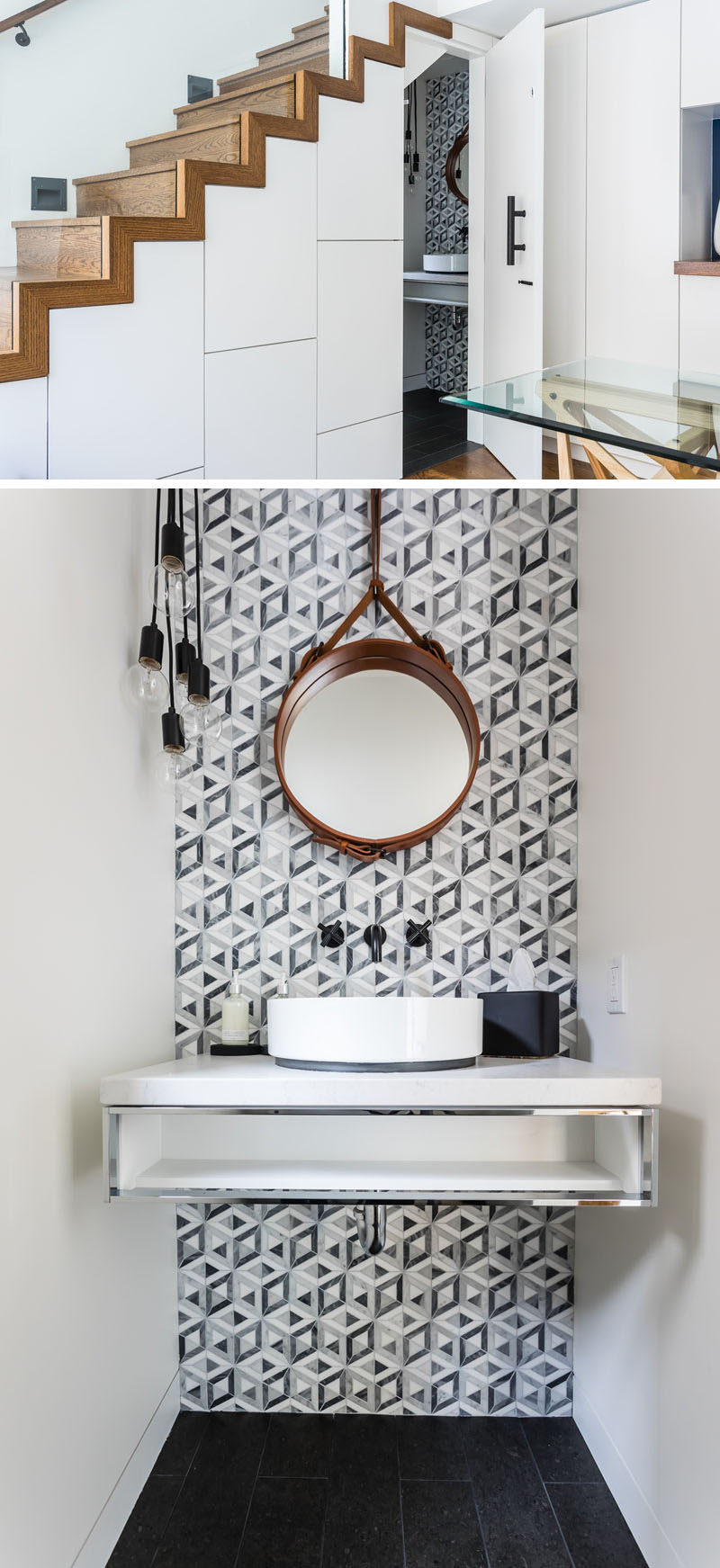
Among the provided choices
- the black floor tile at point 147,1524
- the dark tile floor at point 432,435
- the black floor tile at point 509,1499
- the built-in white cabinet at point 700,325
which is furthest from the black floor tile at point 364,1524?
the built-in white cabinet at point 700,325

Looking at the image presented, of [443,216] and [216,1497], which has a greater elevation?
[443,216]

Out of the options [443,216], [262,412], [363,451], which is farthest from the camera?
[443,216]

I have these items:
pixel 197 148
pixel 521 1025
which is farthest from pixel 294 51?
pixel 521 1025

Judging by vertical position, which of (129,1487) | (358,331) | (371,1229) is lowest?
(129,1487)

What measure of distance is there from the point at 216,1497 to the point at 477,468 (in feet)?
12.2

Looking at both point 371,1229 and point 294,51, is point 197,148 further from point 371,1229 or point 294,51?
point 371,1229

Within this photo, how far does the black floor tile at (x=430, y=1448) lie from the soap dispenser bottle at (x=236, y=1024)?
0.86 metres

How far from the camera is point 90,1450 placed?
5.99 feet

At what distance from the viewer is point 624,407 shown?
1898 millimetres

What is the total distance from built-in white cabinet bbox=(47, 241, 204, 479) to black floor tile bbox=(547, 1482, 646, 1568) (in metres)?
2.28

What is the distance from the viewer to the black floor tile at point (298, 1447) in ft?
7.22

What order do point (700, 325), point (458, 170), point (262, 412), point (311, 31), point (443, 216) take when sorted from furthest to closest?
1. point (443, 216)
2. point (458, 170)
3. point (700, 325)
4. point (262, 412)
5. point (311, 31)

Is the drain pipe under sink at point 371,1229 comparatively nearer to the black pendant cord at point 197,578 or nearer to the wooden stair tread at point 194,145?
the black pendant cord at point 197,578

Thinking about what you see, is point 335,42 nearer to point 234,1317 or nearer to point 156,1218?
point 156,1218
